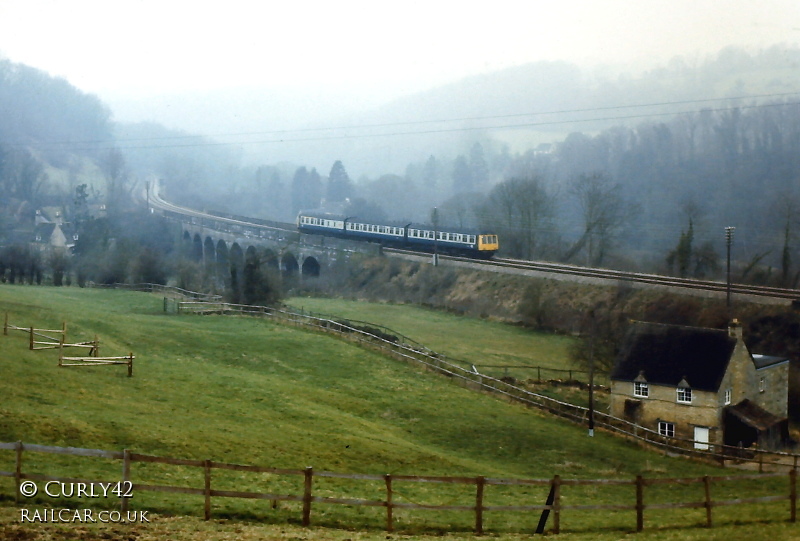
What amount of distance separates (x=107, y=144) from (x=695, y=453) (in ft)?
493

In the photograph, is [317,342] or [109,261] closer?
[317,342]

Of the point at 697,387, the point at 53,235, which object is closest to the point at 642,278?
the point at 697,387

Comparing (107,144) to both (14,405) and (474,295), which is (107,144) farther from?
(14,405)

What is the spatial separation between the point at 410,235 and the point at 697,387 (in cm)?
4186

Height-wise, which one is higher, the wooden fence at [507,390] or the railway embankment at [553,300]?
the railway embankment at [553,300]

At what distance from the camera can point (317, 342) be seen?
133ft

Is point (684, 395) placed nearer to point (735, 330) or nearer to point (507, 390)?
A: point (735, 330)

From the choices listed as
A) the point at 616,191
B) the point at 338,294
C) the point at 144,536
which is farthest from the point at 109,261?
the point at 144,536

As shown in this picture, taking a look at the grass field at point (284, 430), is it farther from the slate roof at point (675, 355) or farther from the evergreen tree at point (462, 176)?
the evergreen tree at point (462, 176)

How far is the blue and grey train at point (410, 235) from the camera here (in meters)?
67.6

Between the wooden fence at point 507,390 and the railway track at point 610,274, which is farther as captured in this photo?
the railway track at point 610,274

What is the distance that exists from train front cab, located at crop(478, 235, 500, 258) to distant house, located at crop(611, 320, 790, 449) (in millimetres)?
31360

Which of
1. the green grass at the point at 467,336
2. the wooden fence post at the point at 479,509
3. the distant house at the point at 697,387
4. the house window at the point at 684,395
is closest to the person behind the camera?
the wooden fence post at the point at 479,509

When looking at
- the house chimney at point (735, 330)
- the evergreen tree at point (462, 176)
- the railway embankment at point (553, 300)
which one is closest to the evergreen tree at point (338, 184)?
the evergreen tree at point (462, 176)
